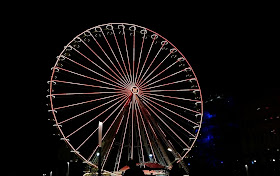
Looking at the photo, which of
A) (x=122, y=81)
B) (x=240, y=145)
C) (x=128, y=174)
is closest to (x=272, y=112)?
(x=240, y=145)

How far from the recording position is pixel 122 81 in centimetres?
1844

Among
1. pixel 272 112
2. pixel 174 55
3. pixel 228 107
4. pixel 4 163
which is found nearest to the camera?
pixel 174 55

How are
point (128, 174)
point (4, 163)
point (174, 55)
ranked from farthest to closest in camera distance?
point (4, 163), point (174, 55), point (128, 174)

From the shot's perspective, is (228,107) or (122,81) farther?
(228,107)

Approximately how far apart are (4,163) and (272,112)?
35.9 meters

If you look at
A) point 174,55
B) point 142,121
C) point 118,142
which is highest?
point 174,55

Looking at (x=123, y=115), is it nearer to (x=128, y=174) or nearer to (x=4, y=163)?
(x=128, y=174)

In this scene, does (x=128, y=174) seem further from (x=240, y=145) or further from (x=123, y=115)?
(x=240, y=145)

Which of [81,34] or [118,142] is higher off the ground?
[81,34]

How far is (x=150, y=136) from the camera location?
1864cm

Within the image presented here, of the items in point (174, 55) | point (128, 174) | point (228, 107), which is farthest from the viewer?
point (228, 107)

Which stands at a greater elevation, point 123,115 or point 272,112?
point 272,112

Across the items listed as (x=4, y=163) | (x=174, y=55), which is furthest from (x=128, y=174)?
(x=4, y=163)

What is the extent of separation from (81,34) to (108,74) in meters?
2.75
